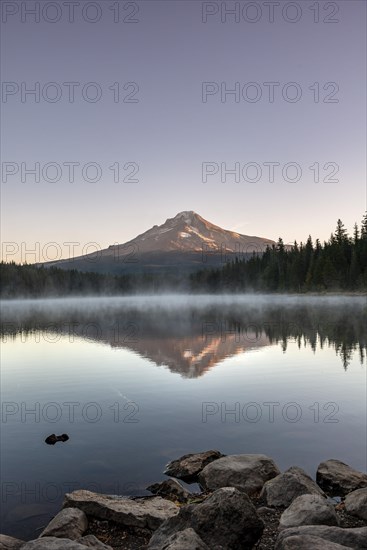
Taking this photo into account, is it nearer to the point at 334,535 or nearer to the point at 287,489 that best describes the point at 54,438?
the point at 287,489

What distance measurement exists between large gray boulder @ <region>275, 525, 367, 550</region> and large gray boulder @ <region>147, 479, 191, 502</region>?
4.79m

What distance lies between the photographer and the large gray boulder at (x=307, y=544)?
7.45 metres

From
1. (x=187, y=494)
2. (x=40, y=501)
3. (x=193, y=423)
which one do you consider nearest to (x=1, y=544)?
(x=40, y=501)

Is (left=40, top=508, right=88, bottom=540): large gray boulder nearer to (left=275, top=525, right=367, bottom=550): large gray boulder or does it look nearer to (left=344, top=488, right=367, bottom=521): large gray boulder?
(left=275, top=525, right=367, bottom=550): large gray boulder

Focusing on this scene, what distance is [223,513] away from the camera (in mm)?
8922

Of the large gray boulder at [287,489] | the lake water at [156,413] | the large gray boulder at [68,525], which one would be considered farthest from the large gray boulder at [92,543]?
the large gray boulder at [287,489]

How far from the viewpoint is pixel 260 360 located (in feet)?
120

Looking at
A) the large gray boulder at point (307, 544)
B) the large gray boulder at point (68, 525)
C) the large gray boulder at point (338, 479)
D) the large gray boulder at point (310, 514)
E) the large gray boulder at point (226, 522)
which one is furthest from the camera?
the large gray boulder at point (338, 479)

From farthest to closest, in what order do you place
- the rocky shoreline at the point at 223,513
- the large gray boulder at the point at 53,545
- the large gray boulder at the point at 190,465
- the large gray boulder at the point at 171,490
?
1. the large gray boulder at the point at 190,465
2. the large gray boulder at the point at 171,490
3. the rocky shoreline at the point at 223,513
4. the large gray boulder at the point at 53,545

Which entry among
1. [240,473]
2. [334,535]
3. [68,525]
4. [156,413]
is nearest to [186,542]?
[334,535]

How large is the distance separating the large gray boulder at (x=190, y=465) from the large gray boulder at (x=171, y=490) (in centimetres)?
110

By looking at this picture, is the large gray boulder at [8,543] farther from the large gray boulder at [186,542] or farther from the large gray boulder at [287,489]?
the large gray boulder at [287,489]

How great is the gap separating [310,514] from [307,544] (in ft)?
7.06

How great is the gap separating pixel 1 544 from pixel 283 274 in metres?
174
